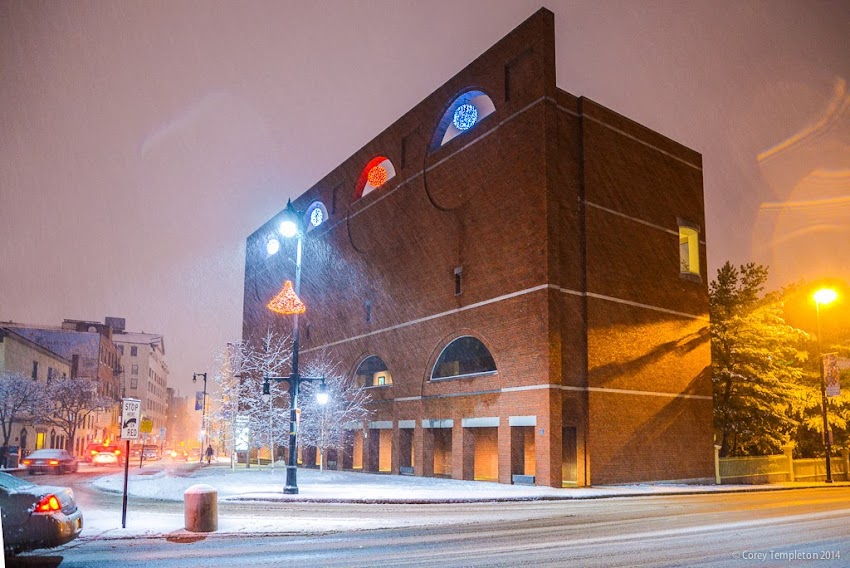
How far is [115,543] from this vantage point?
12.9m

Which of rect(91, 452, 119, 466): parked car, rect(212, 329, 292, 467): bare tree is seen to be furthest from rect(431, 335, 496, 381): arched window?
rect(91, 452, 119, 466): parked car

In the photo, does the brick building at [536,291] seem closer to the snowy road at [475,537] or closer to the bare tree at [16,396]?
the snowy road at [475,537]

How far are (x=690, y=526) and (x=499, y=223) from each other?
20678mm

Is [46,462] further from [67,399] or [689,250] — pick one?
[689,250]

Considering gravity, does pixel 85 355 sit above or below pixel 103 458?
above

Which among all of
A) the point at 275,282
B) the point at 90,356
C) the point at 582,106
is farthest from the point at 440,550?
the point at 90,356

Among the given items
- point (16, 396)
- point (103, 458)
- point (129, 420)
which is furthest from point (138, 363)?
point (129, 420)

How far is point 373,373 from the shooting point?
44.4 metres

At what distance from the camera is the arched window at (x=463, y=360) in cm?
3384

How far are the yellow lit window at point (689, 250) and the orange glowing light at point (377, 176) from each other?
1858cm

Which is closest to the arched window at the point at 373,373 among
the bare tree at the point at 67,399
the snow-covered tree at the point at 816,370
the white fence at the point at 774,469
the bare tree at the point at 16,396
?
the white fence at the point at 774,469

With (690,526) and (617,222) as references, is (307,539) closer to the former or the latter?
(690,526)

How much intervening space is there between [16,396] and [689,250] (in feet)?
158

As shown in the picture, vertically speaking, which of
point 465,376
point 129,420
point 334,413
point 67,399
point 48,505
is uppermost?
point 465,376
